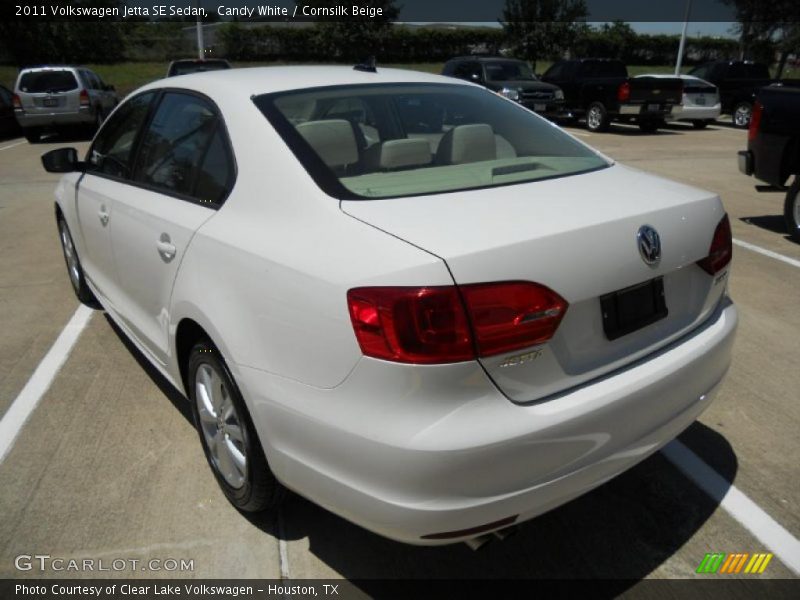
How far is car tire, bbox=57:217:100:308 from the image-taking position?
4754 millimetres

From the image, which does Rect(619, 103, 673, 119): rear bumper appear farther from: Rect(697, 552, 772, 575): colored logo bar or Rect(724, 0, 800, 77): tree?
Rect(697, 552, 772, 575): colored logo bar

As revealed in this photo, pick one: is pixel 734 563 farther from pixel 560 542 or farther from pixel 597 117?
pixel 597 117

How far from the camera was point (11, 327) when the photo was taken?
4.62 m

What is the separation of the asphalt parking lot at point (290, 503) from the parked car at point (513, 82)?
12.5 meters

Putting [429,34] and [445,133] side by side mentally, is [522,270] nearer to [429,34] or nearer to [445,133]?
[445,133]

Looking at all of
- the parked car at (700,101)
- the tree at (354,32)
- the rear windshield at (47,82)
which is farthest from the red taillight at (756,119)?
the tree at (354,32)

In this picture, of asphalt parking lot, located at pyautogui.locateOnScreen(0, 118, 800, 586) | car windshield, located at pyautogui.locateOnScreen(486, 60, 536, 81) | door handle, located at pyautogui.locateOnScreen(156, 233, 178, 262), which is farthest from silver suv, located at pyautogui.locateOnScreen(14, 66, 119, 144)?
door handle, located at pyautogui.locateOnScreen(156, 233, 178, 262)

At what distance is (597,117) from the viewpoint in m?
16.8

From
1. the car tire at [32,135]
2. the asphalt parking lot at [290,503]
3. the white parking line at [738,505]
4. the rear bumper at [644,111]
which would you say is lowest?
the car tire at [32,135]

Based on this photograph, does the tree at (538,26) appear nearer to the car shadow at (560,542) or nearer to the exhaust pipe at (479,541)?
the car shadow at (560,542)

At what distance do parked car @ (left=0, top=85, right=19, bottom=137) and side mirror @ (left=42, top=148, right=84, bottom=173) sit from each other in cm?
1487

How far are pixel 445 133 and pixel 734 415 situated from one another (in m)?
2.01

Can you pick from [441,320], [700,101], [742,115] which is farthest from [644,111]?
[441,320]

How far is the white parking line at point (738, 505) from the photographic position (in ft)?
8.07
